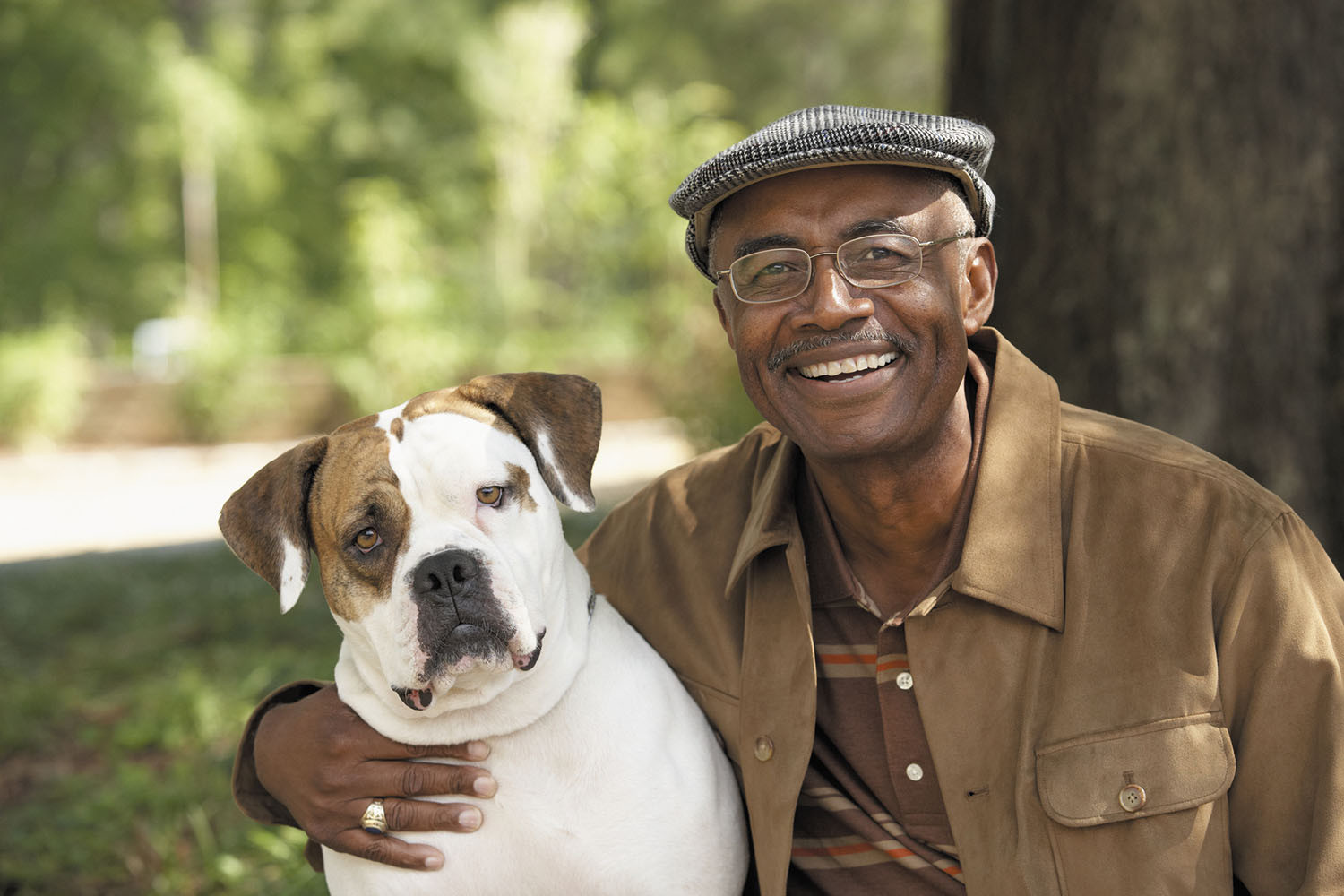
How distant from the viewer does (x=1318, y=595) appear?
7.57ft

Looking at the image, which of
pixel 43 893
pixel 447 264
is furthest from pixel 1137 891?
pixel 447 264

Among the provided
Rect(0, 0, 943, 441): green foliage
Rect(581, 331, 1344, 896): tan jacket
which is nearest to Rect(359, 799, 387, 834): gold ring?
Rect(581, 331, 1344, 896): tan jacket

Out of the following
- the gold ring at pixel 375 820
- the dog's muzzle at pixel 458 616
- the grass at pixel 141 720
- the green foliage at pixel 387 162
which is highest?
the green foliage at pixel 387 162

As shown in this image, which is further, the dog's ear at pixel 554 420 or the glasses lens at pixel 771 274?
the dog's ear at pixel 554 420

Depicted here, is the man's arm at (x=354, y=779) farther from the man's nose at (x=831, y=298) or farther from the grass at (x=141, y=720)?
the man's nose at (x=831, y=298)

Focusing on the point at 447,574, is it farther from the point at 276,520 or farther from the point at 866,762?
the point at 866,762

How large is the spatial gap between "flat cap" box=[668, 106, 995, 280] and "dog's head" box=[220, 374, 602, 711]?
58 cm

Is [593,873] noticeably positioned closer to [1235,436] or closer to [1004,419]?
[1004,419]

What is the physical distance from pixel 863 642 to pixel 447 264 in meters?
16.6

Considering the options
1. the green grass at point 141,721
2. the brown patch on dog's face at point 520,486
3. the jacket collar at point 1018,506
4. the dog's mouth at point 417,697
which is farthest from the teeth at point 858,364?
the green grass at point 141,721

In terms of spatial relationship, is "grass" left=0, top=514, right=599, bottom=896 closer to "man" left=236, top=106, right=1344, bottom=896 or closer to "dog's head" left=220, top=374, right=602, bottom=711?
"man" left=236, top=106, right=1344, bottom=896

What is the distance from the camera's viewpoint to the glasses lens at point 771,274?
2684 mm

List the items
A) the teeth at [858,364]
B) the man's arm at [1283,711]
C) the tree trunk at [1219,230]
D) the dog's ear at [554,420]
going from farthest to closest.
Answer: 1. the tree trunk at [1219,230]
2. the dog's ear at [554,420]
3. the teeth at [858,364]
4. the man's arm at [1283,711]

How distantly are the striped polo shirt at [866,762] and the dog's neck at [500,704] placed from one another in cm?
55
